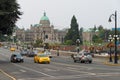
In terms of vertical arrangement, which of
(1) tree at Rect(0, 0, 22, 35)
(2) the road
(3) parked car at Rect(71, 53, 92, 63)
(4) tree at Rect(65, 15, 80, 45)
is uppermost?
(4) tree at Rect(65, 15, 80, 45)

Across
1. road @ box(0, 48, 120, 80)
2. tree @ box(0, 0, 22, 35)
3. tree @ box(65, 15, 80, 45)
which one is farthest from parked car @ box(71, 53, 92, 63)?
tree @ box(65, 15, 80, 45)

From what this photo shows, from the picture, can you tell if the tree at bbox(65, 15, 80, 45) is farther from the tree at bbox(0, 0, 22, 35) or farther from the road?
the road

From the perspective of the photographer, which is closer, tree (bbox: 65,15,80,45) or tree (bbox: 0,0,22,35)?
tree (bbox: 0,0,22,35)

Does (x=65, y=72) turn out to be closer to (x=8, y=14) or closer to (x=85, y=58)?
(x=85, y=58)

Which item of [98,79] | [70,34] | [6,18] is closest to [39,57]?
[6,18]

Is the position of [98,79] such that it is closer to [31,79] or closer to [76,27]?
[31,79]

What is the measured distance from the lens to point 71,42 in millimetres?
185375

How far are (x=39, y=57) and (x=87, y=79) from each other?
104 feet

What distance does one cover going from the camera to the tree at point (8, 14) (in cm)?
6255

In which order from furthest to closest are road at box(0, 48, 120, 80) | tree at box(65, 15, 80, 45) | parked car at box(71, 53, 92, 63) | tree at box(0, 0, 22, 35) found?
1. tree at box(65, 15, 80, 45)
2. tree at box(0, 0, 22, 35)
3. parked car at box(71, 53, 92, 63)
4. road at box(0, 48, 120, 80)

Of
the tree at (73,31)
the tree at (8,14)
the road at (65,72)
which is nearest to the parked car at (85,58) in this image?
the tree at (8,14)

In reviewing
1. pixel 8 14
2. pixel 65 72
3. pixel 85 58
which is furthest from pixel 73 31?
pixel 65 72

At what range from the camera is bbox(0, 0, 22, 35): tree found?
62.5 m

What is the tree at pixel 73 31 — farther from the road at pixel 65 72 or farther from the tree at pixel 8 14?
the road at pixel 65 72
